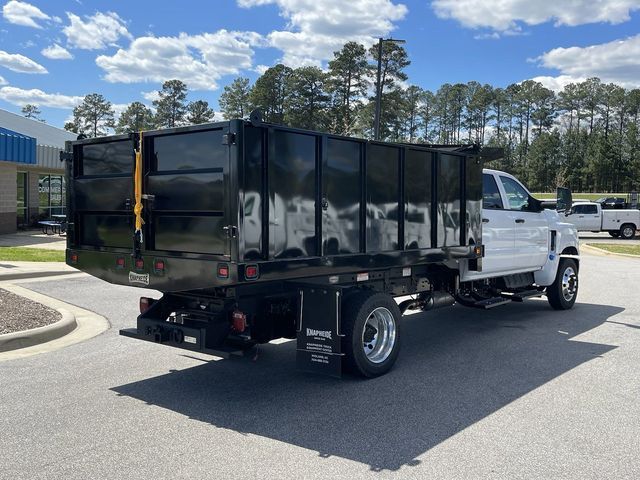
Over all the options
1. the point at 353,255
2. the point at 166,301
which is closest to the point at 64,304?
the point at 166,301

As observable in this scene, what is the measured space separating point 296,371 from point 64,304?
5.23 metres

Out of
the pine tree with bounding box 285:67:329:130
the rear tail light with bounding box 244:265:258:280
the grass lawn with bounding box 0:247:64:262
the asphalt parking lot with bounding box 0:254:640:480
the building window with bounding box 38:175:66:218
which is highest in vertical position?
the pine tree with bounding box 285:67:329:130

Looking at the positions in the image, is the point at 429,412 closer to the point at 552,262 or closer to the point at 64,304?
the point at 552,262

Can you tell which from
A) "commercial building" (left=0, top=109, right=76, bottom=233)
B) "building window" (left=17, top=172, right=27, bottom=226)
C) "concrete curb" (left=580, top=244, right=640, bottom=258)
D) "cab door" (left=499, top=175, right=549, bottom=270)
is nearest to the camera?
"cab door" (left=499, top=175, right=549, bottom=270)

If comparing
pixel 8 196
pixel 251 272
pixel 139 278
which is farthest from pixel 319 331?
pixel 8 196

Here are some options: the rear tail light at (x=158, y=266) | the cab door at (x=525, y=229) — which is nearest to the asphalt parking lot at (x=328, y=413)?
the rear tail light at (x=158, y=266)

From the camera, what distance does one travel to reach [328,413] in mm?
5402

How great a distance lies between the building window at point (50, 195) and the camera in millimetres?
27438

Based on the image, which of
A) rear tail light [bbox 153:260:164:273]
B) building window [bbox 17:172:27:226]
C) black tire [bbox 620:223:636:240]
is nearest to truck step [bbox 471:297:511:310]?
rear tail light [bbox 153:260:164:273]

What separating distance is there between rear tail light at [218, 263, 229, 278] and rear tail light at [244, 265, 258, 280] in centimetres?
16

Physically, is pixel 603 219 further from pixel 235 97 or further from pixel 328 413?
pixel 235 97

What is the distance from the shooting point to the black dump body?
532 cm

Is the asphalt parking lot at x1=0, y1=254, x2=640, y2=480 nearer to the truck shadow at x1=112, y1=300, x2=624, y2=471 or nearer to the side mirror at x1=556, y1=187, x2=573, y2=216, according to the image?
the truck shadow at x1=112, y1=300, x2=624, y2=471

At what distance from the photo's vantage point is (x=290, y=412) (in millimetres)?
5438
